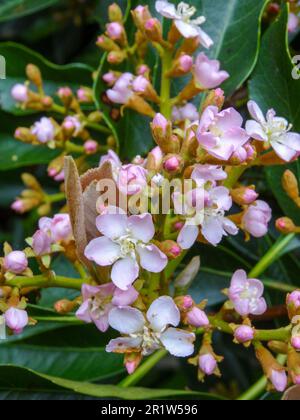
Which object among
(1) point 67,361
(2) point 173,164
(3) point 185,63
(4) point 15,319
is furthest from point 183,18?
(1) point 67,361

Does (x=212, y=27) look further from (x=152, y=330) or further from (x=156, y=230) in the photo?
(x=152, y=330)

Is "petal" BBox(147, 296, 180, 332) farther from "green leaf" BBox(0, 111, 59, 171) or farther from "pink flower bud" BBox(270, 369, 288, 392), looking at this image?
"green leaf" BBox(0, 111, 59, 171)

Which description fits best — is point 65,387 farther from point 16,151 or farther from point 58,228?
point 16,151

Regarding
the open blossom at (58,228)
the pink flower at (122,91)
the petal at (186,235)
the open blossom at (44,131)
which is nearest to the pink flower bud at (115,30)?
the pink flower at (122,91)

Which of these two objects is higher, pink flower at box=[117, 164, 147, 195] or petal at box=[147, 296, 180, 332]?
pink flower at box=[117, 164, 147, 195]

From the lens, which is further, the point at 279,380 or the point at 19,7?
the point at 19,7

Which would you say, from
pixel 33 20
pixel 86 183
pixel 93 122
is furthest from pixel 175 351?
pixel 33 20

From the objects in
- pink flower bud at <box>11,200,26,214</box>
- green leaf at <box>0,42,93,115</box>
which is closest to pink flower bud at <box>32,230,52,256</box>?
pink flower bud at <box>11,200,26,214</box>
